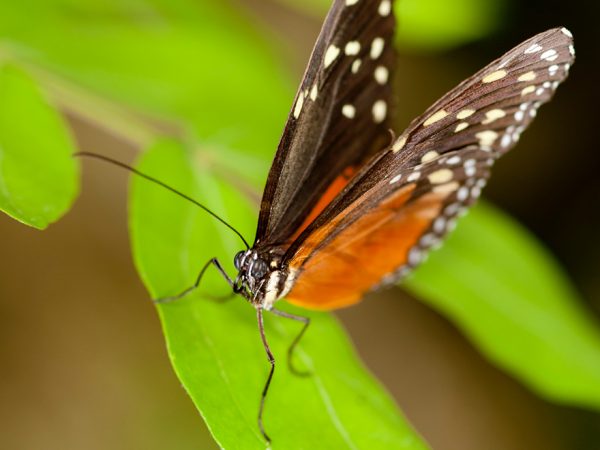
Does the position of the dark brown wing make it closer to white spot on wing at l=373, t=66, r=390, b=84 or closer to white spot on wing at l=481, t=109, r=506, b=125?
white spot on wing at l=373, t=66, r=390, b=84

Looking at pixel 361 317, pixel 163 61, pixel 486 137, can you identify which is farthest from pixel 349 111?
pixel 361 317

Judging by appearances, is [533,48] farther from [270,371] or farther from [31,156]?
[31,156]

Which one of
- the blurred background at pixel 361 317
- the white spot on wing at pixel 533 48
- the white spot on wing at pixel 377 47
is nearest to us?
the white spot on wing at pixel 533 48

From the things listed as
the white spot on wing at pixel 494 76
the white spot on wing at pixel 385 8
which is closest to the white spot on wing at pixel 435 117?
the white spot on wing at pixel 494 76

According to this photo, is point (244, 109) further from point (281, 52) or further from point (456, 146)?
point (281, 52)

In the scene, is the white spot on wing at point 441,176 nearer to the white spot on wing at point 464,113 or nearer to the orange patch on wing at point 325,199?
the orange patch on wing at point 325,199

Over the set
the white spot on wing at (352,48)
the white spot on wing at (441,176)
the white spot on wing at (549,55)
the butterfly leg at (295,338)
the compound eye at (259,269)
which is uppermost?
the white spot on wing at (549,55)

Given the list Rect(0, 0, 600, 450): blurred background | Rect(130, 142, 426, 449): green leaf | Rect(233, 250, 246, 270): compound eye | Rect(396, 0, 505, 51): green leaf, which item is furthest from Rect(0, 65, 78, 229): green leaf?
Rect(0, 0, 600, 450): blurred background
